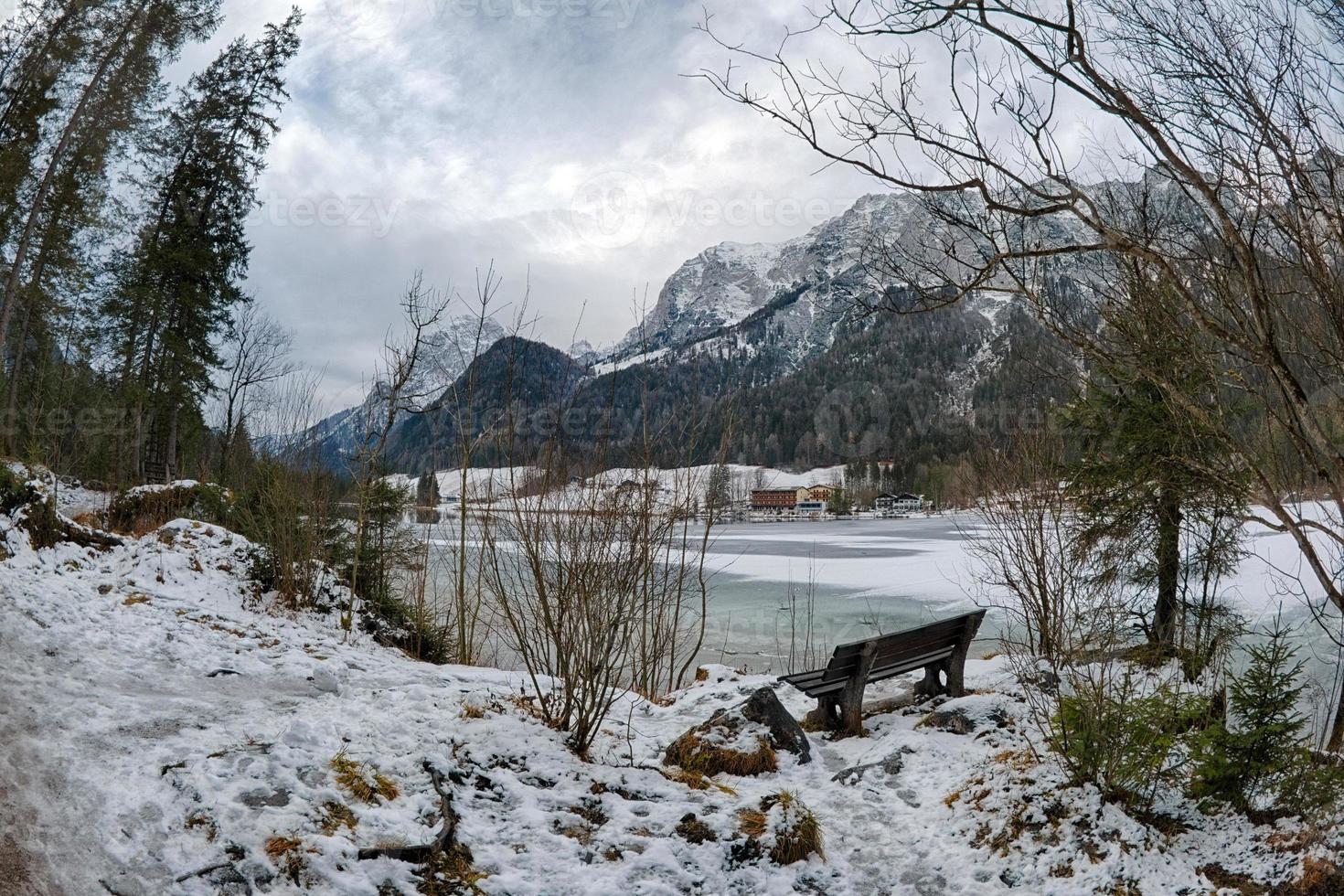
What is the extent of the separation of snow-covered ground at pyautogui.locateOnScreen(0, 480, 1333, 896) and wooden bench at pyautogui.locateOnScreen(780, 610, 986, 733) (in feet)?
0.99

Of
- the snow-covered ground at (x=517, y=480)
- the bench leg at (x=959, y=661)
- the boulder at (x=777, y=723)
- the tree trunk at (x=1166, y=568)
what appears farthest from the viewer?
the tree trunk at (x=1166, y=568)

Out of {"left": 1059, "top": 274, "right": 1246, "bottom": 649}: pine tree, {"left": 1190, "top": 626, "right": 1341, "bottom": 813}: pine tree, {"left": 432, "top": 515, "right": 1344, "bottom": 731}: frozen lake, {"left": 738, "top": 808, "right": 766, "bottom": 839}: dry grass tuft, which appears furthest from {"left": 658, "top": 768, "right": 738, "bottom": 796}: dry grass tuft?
{"left": 1059, "top": 274, "right": 1246, "bottom": 649}: pine tree

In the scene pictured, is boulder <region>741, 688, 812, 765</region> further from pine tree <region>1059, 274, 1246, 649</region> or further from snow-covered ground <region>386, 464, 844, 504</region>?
pine tree <region>1059, 274, 1246, 649</region>

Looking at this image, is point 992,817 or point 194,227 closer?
point 992,817

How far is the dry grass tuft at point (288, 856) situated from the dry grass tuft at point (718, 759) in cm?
245

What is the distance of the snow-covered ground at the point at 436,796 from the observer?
2850 millimetres

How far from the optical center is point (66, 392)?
51.5ft

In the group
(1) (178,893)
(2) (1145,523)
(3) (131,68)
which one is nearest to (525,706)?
(1) (178,893)

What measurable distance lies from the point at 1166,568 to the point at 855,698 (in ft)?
19.5

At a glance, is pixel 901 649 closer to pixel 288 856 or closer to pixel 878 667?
pixel 878 667

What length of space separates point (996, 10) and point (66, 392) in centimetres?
1989

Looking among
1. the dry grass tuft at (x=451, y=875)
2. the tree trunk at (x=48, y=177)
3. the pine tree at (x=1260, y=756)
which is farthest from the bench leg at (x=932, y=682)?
the tree trunk at (x=48, y=177)

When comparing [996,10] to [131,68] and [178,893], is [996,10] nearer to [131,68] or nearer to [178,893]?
[178,893]

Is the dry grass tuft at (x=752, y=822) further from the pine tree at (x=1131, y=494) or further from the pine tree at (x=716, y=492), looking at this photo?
the pine tree at (x=1131, y=494)
